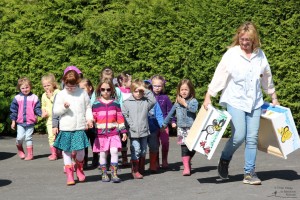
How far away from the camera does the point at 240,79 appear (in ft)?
28.6

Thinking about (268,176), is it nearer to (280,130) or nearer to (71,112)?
(280,130)

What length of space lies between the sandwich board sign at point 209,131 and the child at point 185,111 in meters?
0.98

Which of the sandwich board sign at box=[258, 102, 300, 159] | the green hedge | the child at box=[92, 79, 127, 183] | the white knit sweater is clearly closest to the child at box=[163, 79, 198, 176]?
the child at box=[92, 79, 127, 183]

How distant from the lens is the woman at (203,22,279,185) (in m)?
8.70

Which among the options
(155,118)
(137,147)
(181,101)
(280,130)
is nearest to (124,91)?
(155,118)

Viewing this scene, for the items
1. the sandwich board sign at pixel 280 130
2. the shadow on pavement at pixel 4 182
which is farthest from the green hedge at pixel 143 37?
the shadow on pavement at pixel 4 182

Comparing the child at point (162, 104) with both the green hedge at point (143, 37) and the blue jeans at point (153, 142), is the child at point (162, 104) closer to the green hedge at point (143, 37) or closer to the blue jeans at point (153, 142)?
the blue jeans at point (153, 142)

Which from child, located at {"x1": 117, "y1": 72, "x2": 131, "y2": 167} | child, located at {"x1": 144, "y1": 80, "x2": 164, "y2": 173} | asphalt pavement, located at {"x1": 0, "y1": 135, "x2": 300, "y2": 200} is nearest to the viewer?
asphalt pavement, located at {"x1": 0, "y1": 135, "x2": 300, "y2": 200}

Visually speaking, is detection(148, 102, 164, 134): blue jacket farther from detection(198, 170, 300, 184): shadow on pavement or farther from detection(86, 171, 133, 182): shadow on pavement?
detection(198, 170, 300, 184): shadow on pavement

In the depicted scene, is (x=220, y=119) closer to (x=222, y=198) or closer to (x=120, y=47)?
(x=222, y=198)

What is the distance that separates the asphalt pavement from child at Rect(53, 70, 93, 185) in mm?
443

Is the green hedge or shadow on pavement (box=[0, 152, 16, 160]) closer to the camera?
shadow on pavement (box=[0, 152, 16, 160])

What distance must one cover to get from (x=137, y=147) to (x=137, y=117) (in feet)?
1.34

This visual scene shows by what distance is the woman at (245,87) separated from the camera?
870cm
